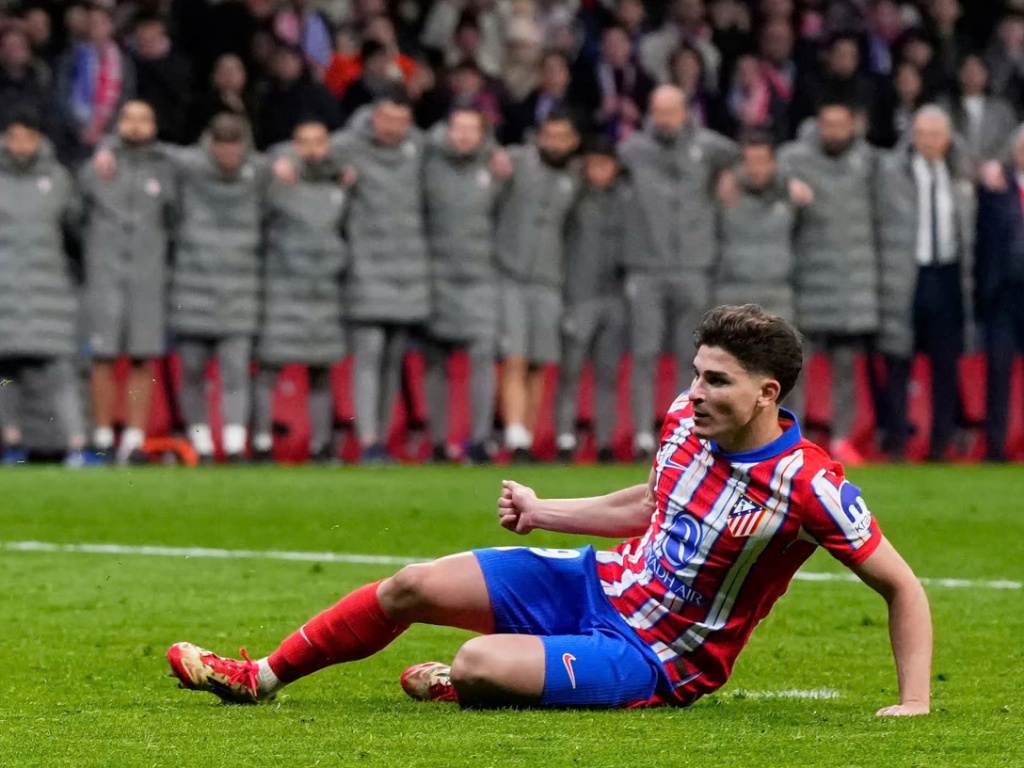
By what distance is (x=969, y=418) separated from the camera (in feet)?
55.8

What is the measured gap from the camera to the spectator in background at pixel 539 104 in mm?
17266

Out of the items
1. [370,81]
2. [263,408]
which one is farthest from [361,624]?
[370,81]

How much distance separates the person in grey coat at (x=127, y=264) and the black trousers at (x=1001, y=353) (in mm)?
6157

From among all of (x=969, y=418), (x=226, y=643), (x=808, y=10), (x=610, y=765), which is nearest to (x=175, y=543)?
(x=226, y=643)

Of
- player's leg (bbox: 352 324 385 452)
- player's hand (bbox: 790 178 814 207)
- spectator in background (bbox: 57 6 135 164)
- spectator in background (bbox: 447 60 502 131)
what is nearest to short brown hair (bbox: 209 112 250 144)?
spectator in background (bbox: 57 6 135 164)

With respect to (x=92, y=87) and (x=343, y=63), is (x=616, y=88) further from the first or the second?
(x=92, y=87)

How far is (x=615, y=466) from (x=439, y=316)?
1.70 metres

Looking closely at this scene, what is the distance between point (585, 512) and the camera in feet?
20.3

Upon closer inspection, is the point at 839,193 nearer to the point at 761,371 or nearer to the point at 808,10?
the point at 808,10

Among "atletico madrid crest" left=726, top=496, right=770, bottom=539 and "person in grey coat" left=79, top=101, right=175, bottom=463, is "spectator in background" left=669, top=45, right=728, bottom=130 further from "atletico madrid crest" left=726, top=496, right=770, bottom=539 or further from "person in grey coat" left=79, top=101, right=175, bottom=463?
"atletico madrid crest" left=726, top=496, right=770, bottom=539

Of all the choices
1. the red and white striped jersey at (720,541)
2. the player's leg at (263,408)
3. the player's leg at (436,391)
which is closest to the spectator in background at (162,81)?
the player's leg at (263,408)

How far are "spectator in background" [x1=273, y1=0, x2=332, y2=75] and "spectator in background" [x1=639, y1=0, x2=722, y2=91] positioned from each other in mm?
2711

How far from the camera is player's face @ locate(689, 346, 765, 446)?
18.7 feet

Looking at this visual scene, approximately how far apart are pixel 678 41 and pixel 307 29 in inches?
126
